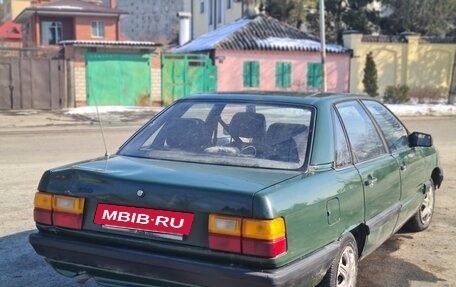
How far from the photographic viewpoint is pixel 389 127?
16.2ft

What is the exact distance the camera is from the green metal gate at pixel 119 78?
24.4 metres

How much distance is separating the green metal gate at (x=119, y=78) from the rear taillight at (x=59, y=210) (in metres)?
21.2

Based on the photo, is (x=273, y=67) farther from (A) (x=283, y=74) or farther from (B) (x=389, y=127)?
(B) (x=389, y=127)

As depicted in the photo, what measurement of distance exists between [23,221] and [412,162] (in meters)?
3.93

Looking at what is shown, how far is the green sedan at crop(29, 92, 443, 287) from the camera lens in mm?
3006

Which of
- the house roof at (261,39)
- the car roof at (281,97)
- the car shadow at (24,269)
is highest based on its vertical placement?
the house roof at (261,39)

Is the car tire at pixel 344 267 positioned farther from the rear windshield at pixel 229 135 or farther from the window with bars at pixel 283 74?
the window with bars at pixel 283 74

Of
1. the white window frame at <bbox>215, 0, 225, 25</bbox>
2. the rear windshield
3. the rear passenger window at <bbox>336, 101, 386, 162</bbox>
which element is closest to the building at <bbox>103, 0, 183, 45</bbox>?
the white window frame at <bbox>215, 0, 225, 25</bbox>

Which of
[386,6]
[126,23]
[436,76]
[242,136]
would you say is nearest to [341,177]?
[242,136]

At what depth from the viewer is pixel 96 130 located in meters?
16.9

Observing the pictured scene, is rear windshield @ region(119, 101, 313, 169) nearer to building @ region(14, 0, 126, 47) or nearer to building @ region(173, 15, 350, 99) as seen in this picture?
building @ region(173, 15, 350, 99)

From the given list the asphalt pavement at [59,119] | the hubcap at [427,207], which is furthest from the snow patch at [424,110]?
the hubcap at [427,207]

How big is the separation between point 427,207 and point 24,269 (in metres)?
3.93

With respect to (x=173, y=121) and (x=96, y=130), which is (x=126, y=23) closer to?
(x=96, y=130)
